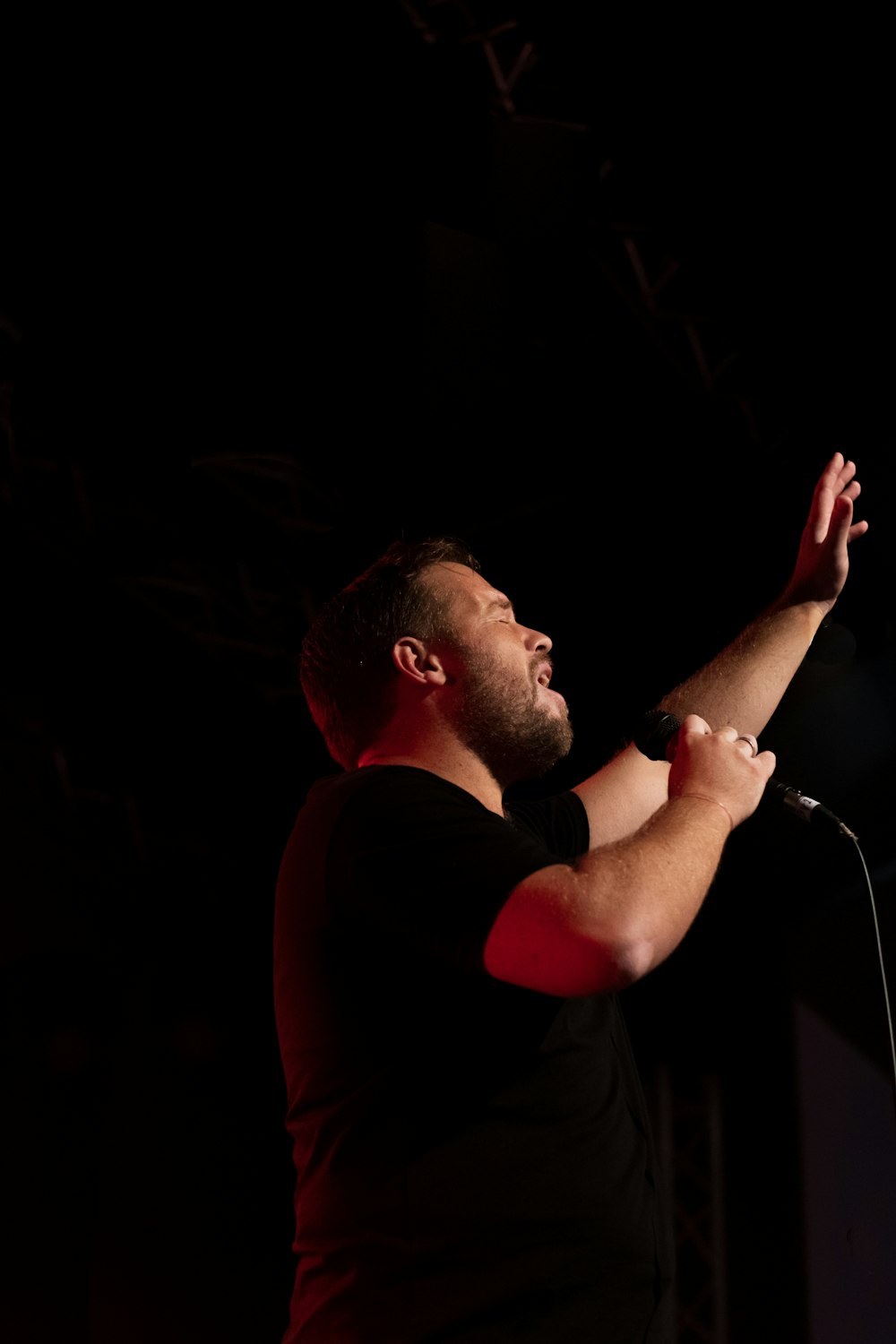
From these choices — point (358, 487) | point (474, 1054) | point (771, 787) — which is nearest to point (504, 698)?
point (771, 787)

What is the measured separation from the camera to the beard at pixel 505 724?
67.1 inches

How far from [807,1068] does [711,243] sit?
3016 millimetres

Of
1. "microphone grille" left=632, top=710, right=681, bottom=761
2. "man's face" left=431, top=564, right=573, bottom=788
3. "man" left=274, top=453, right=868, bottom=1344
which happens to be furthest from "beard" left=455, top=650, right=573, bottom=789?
"man" left=274, top=453, right=868, bottom=1344

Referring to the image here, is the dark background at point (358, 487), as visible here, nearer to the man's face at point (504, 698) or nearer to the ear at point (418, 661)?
the man's face at point (504, 698)

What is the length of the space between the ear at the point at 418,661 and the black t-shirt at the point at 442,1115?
324 mm

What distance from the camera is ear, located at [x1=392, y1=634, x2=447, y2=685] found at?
1760 millimetres

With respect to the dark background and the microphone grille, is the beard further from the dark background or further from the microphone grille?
the dark background

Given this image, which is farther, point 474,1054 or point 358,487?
point 358,487

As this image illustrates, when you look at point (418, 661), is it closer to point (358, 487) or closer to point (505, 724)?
point (505, 724)

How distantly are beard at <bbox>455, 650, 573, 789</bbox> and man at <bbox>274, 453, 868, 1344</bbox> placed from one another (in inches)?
10.0

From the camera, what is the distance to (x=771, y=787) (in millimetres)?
1511

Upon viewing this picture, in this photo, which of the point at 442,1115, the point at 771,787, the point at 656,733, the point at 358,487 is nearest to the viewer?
the point at 442,1115

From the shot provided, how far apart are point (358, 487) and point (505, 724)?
219 centimetres

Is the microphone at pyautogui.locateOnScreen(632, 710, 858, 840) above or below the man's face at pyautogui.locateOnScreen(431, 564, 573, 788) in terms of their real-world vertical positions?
above
